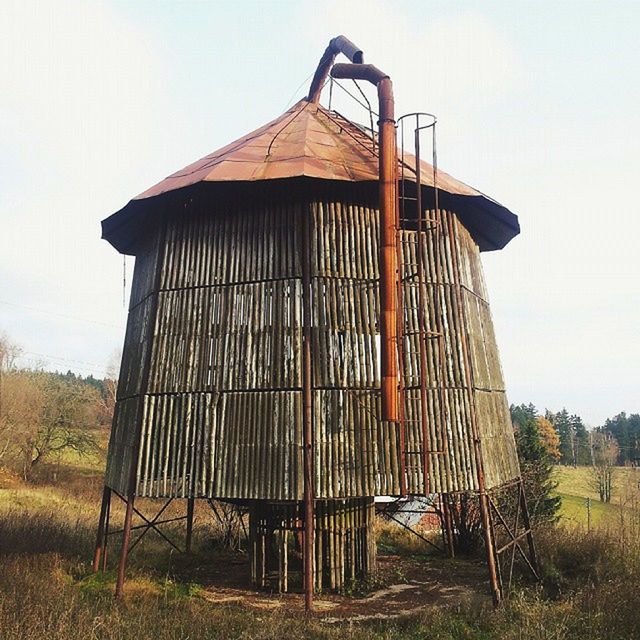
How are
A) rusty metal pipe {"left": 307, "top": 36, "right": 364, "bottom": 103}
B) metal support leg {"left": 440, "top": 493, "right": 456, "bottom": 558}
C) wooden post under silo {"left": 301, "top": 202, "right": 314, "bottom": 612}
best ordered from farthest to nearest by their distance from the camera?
metal support leg {"left": 440, "top": 493, "right": 456, "bottom": 558}
rusty metal pipe {"left": 307, "top": 36, "right": 364, "bottom": 103}
wooden post under silo {"left": 301, "top": 202, "right": 314, "bottom": 612}

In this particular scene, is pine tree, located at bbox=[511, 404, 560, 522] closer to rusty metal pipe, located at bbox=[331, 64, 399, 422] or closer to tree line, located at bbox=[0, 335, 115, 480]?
rusty metal pipe, located at bbox=[331, 64, 399, 422]

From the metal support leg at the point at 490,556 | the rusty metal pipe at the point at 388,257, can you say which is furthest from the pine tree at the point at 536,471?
the rusty metal pipe at the point at 388,257

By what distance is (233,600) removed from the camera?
459 inches

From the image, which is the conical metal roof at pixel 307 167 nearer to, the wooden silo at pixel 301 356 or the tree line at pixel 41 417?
the wooden silo at pixel 301 356

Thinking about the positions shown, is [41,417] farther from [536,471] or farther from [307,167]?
[307,167]

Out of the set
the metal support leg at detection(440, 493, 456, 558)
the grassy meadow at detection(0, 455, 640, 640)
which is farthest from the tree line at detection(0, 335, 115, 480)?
the metal support leg at detection(440, 493, 456, 558)

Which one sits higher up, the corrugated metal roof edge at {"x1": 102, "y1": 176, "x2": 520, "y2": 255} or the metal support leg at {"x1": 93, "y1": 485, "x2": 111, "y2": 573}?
the corrugated metal roof edge at {"x1": 102, "y1": 176, "x2": 520, "y2": 255}

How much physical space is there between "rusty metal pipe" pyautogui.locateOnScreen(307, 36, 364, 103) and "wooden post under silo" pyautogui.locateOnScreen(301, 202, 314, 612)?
4.73 meters

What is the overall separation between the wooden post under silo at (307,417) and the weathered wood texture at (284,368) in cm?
13

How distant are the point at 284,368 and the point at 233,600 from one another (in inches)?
189

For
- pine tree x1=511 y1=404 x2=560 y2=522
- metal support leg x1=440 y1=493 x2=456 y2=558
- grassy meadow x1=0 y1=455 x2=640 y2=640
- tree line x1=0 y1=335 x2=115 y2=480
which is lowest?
grassy meadow x1=0 y1=455 x2=640 y2=640

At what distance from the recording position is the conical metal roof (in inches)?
456

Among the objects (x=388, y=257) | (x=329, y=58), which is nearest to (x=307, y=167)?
(x=388, y=257)

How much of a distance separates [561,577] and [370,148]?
10.4 m
